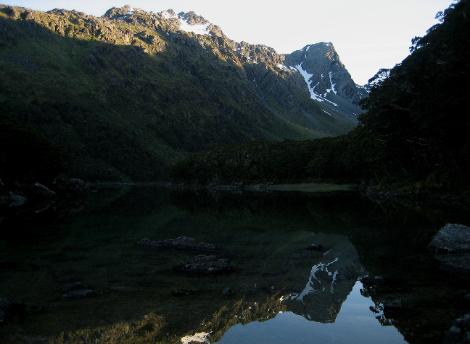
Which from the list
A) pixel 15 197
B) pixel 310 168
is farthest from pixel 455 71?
pixel 310 168

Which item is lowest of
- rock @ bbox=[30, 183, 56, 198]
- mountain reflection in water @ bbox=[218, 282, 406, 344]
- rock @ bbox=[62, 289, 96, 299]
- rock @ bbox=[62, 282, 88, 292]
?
rock @ bbox=[30, 183, 56, 198]

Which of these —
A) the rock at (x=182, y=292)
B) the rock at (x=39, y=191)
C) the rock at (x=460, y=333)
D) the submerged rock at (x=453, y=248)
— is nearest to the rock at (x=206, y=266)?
the rock at (x=182, y=292)

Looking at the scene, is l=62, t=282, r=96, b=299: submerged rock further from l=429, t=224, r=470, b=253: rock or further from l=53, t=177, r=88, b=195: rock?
l=53, t=177, r=88, b=195: rock

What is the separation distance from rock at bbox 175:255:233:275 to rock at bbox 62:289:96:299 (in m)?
6.16

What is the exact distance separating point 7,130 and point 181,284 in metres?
97.8

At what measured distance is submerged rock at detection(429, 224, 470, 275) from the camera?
77.3 feet

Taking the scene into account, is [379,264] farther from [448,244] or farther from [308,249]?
[308,249]

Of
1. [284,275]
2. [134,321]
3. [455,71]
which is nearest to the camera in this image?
[134,321]

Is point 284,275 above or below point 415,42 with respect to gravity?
below

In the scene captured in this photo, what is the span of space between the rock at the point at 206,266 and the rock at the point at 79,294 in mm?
6163

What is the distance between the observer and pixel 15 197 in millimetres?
94062

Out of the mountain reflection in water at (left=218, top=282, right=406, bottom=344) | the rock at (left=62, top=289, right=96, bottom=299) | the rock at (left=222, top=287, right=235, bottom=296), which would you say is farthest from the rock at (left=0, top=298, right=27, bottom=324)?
the mountain reflection in water at (left=218, top=282, right=406, bottom=344)

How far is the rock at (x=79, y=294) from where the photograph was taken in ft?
67.8

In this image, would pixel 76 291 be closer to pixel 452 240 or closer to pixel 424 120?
pixel 452 240
